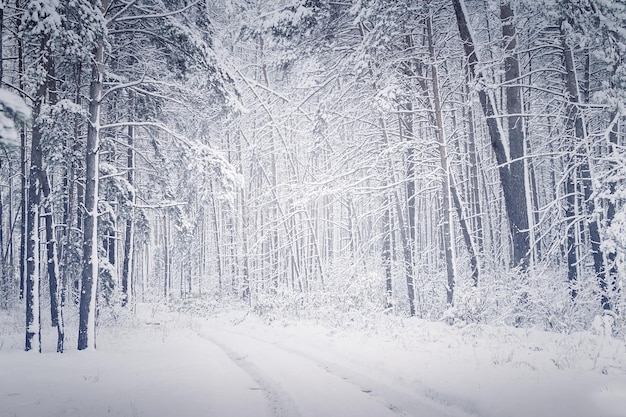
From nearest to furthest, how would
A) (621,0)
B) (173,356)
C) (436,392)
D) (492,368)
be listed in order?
(436,392)
(492,368)
(621,0)
(173,356)

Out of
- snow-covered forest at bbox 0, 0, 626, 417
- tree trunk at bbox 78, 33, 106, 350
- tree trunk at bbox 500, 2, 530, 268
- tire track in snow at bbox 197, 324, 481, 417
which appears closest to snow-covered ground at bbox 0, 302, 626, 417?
tire track in snow at bbox 197, 324, 481, 417

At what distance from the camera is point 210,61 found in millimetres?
9727

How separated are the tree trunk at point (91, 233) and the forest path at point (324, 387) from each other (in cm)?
361

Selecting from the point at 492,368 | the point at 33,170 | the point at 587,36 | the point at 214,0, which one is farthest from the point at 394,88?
the point at 214,0

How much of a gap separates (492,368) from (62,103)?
1109 centimetres

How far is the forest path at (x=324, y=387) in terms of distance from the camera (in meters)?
4.79

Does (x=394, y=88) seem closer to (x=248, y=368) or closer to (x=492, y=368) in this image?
Answer: (x=492, y=368)

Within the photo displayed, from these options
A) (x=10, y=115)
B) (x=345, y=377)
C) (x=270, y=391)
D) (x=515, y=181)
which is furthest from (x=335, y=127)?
(x=10, y=115)

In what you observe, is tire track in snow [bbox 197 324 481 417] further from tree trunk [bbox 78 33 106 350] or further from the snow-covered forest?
tree trunk [bbox 78 33 106 350]

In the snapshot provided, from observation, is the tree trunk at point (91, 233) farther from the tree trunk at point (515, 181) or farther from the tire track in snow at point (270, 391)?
the tree trunk at point (515, 181)

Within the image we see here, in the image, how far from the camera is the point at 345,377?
20.8 ft

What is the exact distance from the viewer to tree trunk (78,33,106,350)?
9.37 m

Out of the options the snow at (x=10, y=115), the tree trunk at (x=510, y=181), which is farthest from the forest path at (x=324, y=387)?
the tree trunk at (x=510, y=181)

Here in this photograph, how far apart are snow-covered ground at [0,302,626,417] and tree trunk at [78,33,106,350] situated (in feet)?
2.09
